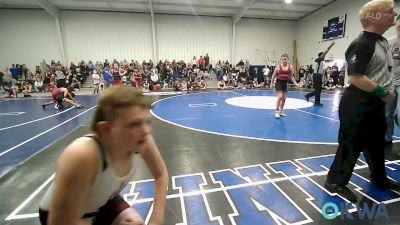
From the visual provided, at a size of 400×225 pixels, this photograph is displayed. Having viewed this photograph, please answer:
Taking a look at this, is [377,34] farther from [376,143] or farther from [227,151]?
[227,151]

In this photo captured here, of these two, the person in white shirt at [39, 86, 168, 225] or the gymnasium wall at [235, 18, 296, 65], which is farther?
the gymnasium wall at [235, 18, 296, 65]

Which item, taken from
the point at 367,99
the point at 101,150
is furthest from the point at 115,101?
the point at 367,99

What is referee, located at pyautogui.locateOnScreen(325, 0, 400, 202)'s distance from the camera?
7.09 ft

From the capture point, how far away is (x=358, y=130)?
243cm

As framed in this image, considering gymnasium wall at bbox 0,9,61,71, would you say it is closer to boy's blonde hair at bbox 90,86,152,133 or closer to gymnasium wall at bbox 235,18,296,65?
gymnasium wall at bbox 235,18,296,65

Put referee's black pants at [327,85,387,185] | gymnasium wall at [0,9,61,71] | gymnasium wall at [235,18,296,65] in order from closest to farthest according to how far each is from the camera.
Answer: referee's black pants at [327,85,387,185] < gymnasium wall at [0,9,61,71] < gymnasium wall at [235,18,296,65]

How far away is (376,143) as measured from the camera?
99.7 inches

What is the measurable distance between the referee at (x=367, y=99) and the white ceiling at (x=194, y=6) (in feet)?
53.2

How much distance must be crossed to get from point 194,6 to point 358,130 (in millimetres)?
18002

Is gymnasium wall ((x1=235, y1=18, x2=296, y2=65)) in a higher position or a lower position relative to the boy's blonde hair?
higher

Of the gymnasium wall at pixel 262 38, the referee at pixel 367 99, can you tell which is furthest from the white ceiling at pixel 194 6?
the referee at pixel 367 99

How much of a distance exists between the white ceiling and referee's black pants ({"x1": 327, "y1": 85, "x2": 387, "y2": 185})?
16.4 metres

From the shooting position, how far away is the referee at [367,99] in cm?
216

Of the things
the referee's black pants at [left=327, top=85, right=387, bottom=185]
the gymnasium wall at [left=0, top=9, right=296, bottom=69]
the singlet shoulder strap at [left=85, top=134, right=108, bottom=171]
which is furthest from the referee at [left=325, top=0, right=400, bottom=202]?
the gymnasium wall at [left=0, top=9, right=296, bottom=69]
